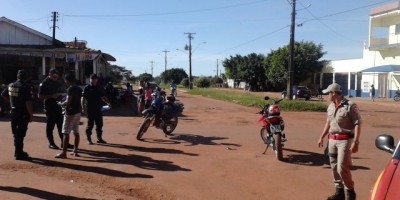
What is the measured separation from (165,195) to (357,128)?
9.36 ft

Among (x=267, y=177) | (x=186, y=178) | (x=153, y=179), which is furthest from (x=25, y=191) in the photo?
(x=267, y=177)

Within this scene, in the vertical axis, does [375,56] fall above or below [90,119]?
above

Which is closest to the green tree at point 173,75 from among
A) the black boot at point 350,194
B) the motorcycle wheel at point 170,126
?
the motorcycle wheel at point 170,126

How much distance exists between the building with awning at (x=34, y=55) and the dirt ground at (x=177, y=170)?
507 inches

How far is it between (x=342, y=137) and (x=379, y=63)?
141 feet

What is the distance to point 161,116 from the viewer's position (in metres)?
11.8

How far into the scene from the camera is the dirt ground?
20.9 ft

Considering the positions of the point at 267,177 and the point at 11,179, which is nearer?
the point at 11,179

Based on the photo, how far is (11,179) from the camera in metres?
6.83

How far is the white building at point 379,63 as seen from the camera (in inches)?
1678

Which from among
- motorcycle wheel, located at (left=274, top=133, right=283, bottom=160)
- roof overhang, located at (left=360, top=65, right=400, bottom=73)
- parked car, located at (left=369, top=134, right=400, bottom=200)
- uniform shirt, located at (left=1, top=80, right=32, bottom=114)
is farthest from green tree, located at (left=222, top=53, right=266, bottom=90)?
parked car, located at (left=369, top=134, right=400, bottom=200)

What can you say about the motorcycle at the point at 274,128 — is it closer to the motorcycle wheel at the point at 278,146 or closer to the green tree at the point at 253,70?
→ the motorcycle wheel at the point at 278,146

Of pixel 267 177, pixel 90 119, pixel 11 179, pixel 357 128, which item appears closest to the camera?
pixel 357 128

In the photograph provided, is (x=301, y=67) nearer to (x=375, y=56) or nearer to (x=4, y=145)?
(x=375, y=56)
